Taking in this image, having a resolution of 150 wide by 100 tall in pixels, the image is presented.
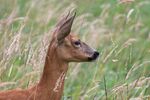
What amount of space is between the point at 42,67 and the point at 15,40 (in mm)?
498

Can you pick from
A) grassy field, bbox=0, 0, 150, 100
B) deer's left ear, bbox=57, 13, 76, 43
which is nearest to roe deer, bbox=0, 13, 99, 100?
deer's left ear, bbox=57, 13, 76, 43

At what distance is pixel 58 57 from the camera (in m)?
8.59

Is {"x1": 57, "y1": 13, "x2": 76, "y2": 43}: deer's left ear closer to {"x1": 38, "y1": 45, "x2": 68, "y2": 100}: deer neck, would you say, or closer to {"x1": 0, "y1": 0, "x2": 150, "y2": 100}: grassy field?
{"x1": 38, "y1": 45, "x2": 68, "y2": 100}: deer neck

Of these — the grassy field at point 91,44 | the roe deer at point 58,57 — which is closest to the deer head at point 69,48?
the roe deer at point 58,57

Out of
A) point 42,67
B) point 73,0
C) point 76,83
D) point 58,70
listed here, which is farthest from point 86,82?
point 73,0

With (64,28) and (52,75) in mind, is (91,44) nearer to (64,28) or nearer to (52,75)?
(52,75)

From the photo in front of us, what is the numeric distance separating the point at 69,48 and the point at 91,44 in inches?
95.8

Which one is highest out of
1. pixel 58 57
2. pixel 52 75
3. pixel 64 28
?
pixel 64 28

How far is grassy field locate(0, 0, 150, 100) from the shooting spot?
9.06m

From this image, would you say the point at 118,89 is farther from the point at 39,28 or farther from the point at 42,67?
the point at 39,28

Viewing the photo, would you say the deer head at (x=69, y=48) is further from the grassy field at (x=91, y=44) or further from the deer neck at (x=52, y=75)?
the grassy field at (x=91, y=44)

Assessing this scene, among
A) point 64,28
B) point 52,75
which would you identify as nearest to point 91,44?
point 52,75

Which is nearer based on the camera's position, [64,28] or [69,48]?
[64,28]

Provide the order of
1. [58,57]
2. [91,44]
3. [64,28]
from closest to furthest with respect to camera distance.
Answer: [64,28] < [58,57] < [91,44]
